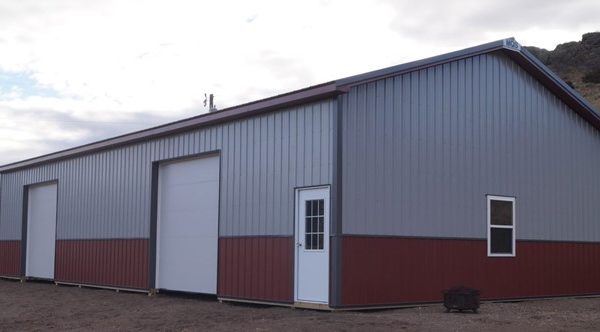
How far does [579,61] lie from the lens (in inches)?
2490

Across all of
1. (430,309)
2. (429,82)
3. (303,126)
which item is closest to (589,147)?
(429,82)

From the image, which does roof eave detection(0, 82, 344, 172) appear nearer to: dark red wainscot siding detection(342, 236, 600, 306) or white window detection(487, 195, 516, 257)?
dark red wainscot siding detection(342, 236, 600, 306)

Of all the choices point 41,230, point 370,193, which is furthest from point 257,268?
point 41,230

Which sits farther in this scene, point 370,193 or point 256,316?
point 370,193

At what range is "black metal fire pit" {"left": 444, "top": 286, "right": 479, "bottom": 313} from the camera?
13945mm

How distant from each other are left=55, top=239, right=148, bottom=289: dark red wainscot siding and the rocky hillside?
42643mm

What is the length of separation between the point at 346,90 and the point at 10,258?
59.7 ft

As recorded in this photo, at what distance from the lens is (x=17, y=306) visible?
17422mm

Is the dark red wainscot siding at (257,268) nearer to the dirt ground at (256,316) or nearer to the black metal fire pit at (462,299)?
the dirt ground at (256,316)

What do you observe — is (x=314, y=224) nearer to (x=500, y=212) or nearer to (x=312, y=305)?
(x=312, y=305)

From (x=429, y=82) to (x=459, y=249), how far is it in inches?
144

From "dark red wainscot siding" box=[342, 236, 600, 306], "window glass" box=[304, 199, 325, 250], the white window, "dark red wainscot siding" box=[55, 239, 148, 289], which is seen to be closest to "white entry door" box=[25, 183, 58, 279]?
"dark red wainscot siding" box=[55, 239, 148, 289]

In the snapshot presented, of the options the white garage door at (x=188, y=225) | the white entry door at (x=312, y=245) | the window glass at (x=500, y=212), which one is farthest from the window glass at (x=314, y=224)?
the window glass at (x=500, y=212)

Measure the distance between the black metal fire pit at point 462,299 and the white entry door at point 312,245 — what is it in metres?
2.31
